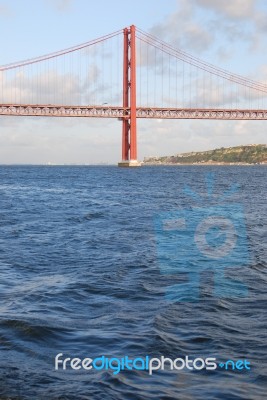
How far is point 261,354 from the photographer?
530 centimetres

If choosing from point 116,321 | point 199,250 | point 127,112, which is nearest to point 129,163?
point 127,112

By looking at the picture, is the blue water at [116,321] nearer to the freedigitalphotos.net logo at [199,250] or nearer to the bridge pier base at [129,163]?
the freedigitalphotos.net logo at [199,250]

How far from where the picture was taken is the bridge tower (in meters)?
73.6

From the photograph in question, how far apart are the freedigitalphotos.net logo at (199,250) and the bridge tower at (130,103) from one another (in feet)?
178

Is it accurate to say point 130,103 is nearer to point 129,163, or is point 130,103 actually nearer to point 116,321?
point 129,163

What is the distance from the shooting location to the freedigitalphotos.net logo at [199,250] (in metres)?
8.20

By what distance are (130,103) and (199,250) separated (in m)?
64.0

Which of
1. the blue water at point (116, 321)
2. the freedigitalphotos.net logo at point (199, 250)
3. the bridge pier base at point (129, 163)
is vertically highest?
the bridge pier base at point (129, 163)

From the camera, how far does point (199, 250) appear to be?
38.6ft

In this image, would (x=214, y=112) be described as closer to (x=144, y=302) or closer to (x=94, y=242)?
(x=94, y=242)

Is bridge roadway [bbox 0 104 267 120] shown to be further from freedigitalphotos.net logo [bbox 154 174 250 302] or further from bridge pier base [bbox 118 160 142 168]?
freedigitalphotos.net logo [bbox 154 174 250 302]

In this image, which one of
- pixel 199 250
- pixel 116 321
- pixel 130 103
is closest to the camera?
pixel 116 321

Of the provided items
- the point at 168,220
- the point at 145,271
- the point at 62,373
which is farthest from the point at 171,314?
the point at 168,220

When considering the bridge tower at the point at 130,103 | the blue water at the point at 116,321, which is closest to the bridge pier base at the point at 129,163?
the bridge tower at the point at 130,103
